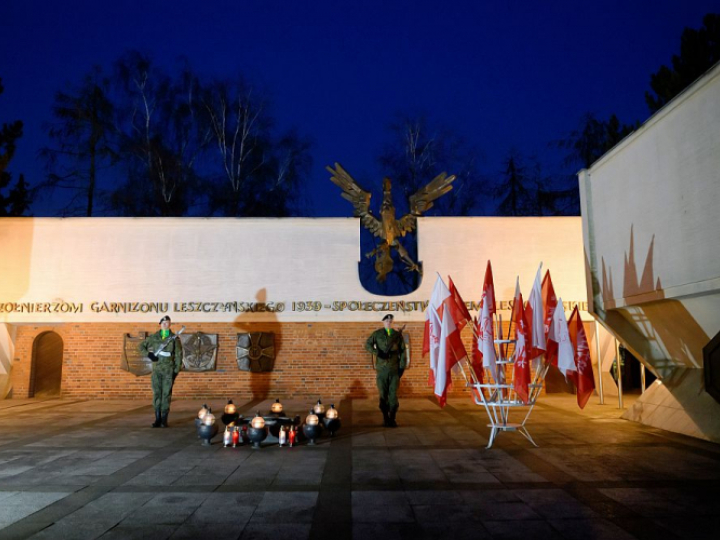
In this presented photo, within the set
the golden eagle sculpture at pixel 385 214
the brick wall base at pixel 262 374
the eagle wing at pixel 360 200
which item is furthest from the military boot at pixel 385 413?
the eagle wing at pixel 360 200

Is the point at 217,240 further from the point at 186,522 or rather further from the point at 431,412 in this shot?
the point at 186,522

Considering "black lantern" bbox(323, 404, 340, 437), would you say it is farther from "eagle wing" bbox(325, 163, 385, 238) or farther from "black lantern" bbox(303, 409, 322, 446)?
"eagle wing" bbox(325, 163, 385, 238)

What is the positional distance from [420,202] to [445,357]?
8185 millimetres

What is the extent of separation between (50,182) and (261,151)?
8.69 meters

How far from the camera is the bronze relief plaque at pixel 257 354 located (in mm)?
13594

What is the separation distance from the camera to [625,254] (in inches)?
364

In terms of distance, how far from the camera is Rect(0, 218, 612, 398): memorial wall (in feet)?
45.0

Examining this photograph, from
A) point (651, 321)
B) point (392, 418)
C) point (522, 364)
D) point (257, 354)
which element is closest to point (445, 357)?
point (522, 364)

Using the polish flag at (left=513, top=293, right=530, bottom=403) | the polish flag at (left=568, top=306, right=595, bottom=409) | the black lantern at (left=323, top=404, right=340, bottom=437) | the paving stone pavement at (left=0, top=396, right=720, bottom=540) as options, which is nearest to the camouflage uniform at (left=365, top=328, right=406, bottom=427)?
the paving stone pavement at (left=0, top=396, right=720, bottom=540)

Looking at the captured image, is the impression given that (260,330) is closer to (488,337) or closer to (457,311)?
(457,311)

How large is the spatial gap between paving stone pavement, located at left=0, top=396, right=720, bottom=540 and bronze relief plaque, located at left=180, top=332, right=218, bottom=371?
4517mm

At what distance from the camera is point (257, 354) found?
13.6 meters

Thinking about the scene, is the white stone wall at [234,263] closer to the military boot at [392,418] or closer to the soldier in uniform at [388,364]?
the soldier in uniform at [388,364]

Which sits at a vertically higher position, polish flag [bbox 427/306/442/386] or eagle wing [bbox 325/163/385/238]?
eagle wing [bbox 325/163/385/238]
